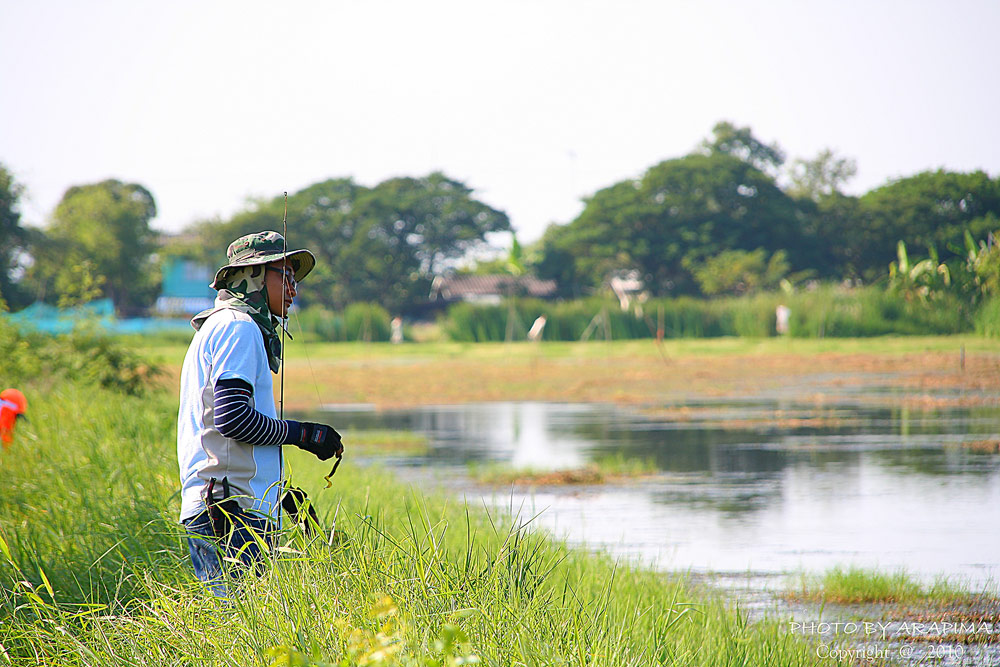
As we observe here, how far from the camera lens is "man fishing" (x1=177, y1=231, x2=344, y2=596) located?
4.27 meters

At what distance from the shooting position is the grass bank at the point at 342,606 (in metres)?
3.60

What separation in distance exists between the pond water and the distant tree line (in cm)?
3815

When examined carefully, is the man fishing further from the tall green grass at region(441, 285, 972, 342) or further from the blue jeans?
the tall green grass at region(441, 285, 972, 342)

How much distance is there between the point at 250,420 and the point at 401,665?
141 cm

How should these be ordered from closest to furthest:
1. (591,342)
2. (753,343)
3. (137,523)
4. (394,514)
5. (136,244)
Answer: (137,523)
(394,514)
(753,343)
(591,342)
(136,244)

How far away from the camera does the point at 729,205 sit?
66.5 m

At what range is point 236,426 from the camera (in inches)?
167

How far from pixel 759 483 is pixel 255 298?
768 centimetres

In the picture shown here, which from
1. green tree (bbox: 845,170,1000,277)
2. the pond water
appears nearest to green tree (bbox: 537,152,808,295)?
green tree (bbox: 845,170,1000,277)

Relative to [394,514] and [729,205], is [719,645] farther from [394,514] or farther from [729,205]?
[729,205]

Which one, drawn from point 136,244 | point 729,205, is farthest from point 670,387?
point 136,244

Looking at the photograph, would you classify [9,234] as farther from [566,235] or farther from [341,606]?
[341,606]

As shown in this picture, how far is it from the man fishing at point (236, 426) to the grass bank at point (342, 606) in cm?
19

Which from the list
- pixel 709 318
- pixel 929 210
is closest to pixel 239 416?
pixel 709 318
